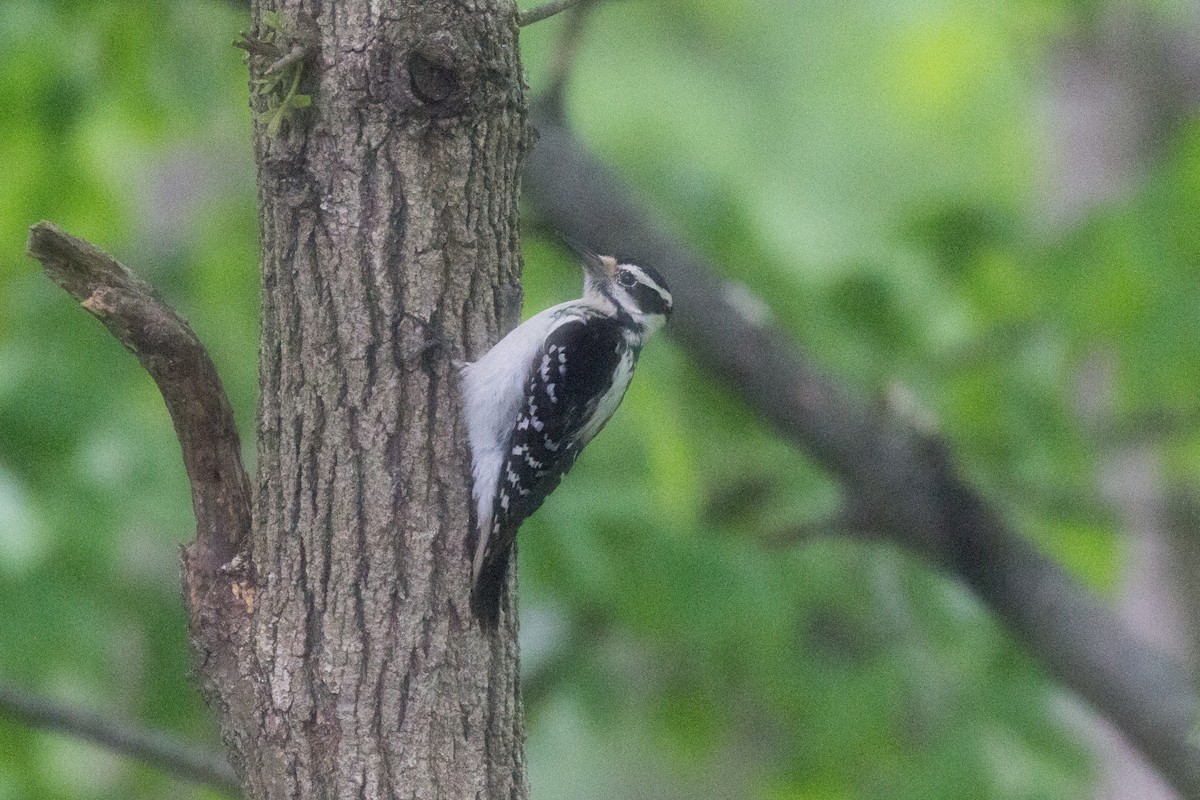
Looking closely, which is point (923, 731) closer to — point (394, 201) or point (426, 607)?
point (426, 607)

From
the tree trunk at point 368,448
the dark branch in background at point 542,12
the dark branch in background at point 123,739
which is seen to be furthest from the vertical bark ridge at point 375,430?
the dark branch in background at point 123,739

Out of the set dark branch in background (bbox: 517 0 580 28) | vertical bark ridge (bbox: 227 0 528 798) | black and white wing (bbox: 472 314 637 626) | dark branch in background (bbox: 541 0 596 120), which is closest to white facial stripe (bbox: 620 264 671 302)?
black and white wing (bbox: 472 314 637 626)

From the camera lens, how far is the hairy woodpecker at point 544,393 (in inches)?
134

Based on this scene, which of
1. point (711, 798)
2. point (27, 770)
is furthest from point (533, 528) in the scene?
point (711, 798)

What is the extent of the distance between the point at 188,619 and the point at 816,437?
2.94 meters

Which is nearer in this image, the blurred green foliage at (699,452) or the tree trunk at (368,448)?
the tree trunk at (368,448)

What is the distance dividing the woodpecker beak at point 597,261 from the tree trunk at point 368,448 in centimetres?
172

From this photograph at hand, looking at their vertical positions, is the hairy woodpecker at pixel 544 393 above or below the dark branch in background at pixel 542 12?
below

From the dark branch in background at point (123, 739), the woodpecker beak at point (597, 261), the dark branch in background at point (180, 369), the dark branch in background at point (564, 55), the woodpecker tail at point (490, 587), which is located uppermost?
the dark branch in background at point (564, 55)

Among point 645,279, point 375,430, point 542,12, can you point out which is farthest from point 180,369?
point 645,279

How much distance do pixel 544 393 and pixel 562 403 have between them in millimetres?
73

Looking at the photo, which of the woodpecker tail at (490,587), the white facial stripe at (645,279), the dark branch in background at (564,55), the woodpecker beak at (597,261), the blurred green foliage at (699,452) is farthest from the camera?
the woodpecker beak at (597,261)

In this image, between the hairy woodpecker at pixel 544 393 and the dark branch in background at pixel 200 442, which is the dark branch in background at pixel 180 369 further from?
the hairy woodpecker at pixel 544 393

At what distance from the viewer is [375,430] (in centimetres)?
327
